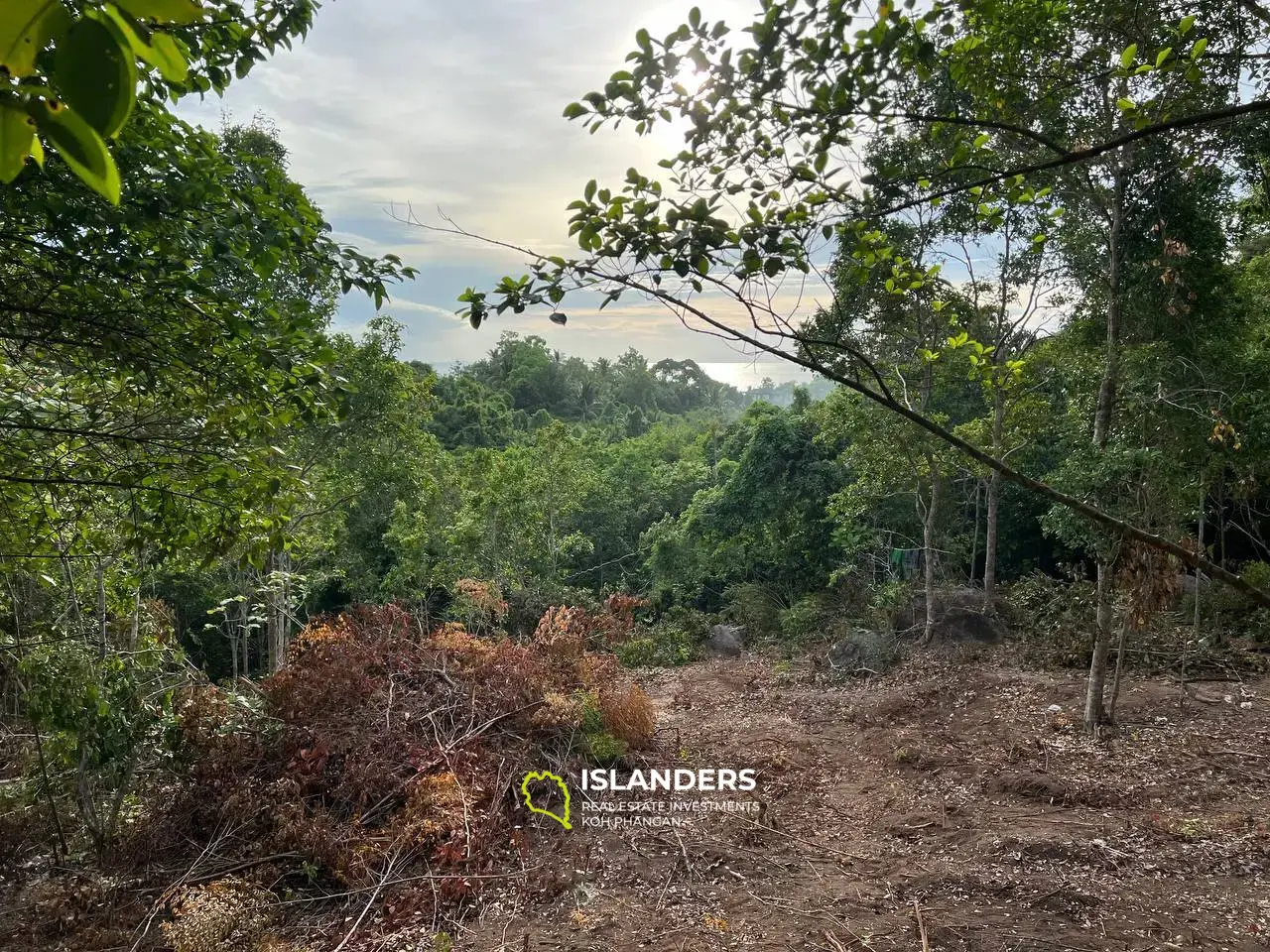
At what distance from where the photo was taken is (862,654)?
896 cm

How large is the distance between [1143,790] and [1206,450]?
3.03 meters

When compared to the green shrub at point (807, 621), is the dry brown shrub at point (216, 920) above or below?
below

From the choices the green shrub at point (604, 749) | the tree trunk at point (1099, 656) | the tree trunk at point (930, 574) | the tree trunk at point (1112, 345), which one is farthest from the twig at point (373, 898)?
the tree trunk at point (930, 574)

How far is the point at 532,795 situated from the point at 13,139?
5043 millimetres

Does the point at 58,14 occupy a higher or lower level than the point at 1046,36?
lower

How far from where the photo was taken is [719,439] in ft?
65.5

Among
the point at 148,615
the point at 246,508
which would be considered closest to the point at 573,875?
the point at 246,508

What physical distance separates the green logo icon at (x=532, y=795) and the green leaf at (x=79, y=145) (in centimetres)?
482

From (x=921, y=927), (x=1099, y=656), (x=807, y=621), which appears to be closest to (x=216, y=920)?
(x=921, y=927)

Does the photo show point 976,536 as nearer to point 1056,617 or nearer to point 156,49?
point 1056,617

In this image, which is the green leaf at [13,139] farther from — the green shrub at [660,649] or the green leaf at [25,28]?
the green shrub at [660,649]

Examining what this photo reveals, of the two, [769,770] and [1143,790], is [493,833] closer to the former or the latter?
[769,770]

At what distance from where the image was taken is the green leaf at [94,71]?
0.34 m

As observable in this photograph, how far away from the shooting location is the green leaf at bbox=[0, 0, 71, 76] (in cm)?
33
